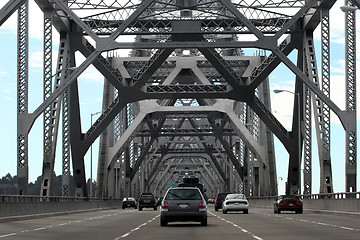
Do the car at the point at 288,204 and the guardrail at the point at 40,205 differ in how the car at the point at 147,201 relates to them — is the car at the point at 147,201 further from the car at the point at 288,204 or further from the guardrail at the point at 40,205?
the car at the point at 288,204

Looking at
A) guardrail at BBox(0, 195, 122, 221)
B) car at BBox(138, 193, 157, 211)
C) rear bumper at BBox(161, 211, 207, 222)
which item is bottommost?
rear bumper at BBox(161, 211, 207, 222)

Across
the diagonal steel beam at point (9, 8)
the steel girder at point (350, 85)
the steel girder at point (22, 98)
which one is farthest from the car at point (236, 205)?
the diagonal steel beam at point (9, 8)

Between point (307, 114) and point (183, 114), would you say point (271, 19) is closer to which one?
point (307, 114)

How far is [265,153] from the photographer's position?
77188 millimetres

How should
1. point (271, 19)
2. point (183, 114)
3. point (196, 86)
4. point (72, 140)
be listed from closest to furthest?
1. point (271, 19)
2. point (196, 86)
3. point (72, 140)
4. point (183, 114)

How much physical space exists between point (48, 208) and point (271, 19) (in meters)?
17.9

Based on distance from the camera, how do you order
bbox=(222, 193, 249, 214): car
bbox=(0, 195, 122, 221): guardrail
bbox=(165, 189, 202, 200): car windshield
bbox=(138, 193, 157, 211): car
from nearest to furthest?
1. bbox=(165, 189, 202, 200): car windshield
2. bbox=(0, 195, 122, 221): guardrail
3. bbox=(222, 193, 249, 214): car
4. bbox=(138, 193, 157, 211): car

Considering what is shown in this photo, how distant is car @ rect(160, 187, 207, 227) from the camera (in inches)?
1201

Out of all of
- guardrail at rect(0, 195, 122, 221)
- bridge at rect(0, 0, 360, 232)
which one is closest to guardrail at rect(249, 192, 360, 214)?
bridge at rect(0, 0, 360, 232)

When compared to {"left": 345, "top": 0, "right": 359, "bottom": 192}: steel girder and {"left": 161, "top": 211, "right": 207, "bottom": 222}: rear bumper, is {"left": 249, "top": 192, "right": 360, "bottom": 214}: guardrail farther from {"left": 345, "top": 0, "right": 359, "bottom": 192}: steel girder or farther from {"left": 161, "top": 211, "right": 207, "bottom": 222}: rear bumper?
{"left": 161, "top": 211, "right": 207, "bottom": 222}: rear bumper

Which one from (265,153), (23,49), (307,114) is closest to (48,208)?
(23,49)

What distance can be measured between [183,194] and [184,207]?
74 centimetres

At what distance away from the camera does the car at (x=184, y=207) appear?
1201 inches

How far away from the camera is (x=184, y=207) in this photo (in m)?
30.5
